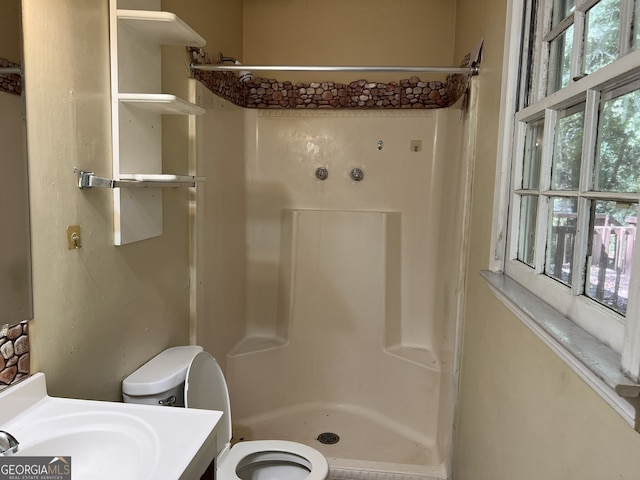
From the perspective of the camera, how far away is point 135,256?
5.48 ft

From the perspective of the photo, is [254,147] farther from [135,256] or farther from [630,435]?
[630,435]

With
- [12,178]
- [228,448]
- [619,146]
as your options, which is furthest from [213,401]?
[619,146]

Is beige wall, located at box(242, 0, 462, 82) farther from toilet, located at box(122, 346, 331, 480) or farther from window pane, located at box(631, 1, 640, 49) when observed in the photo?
window pane, located at box(631, 1, 640, 49)

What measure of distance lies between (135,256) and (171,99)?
57 cm

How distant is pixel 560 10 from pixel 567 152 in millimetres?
401

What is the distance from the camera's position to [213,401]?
185 centimetres

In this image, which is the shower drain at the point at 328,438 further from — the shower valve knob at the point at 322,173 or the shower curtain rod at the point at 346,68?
the shower curtain rod at the point at 346,68

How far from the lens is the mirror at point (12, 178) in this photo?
1071mm

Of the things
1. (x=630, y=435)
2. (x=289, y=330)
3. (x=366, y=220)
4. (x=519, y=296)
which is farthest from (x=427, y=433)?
(x=630, y=435)

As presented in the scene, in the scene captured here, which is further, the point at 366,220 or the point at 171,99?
the point at 366,220

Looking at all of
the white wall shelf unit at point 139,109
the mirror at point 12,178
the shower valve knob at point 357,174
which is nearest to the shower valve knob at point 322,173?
the shower valve knob at point 357,174

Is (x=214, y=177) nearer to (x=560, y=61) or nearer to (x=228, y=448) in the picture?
(x=228, y=448)

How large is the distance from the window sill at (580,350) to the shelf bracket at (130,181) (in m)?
1.11

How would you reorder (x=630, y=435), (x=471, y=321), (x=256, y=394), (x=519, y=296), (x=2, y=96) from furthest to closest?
1. (x=256, y=394)
2. (x=471, y=321)
3. (x=519, y=296)
4. (x=2, y=96)
5. (x=630, y=435)
